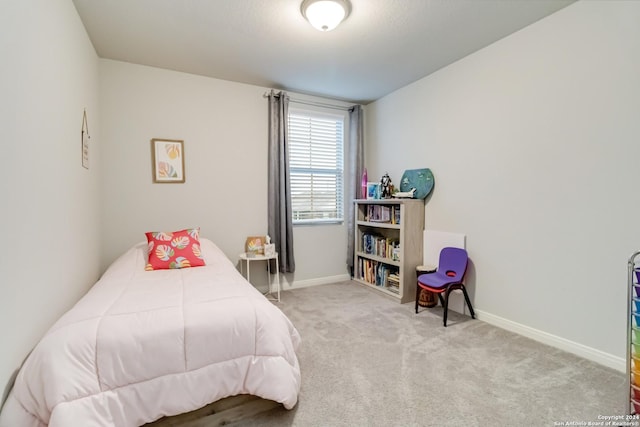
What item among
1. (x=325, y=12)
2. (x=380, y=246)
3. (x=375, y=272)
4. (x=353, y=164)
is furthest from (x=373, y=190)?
(x=325, y=12)

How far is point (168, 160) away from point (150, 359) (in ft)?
7.64

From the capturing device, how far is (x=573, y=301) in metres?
2.10

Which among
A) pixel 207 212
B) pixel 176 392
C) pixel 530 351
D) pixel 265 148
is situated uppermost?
pixel 265 148

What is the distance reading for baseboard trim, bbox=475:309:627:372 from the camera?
74.7 inches

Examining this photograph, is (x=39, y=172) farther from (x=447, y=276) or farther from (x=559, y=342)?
(x=559, y=342)

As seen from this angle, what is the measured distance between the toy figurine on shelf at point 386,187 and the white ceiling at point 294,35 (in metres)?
1.14

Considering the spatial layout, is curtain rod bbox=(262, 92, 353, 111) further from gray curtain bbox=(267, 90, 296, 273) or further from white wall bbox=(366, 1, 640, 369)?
white wall bbox=(366, 1, 640, 369)

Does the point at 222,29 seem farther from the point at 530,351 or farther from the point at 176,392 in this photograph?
the point at 530,351

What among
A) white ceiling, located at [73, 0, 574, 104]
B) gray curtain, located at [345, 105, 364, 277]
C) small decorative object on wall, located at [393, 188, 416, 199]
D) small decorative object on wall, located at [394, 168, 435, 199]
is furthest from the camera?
gray curtain, located at [345, 105, 364, 277]

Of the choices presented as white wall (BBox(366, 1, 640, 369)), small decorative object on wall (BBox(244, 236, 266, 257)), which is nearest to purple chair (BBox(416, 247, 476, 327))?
white wall (BBox(366, 1, 640, 369))

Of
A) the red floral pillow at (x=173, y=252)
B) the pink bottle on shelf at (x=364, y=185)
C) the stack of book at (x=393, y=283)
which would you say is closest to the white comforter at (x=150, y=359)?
the red floral pillow at (x=173, y=252)

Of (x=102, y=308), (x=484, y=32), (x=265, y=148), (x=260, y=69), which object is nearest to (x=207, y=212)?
(x=265, y=148)

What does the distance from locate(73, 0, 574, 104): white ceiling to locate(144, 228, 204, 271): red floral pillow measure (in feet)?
5.59

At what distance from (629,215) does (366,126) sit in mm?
2976
